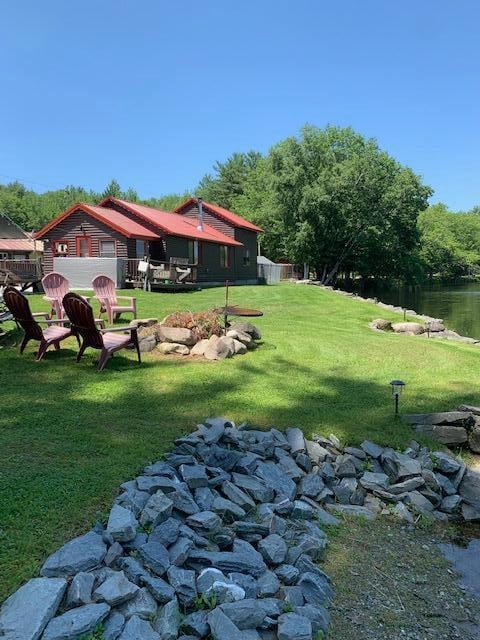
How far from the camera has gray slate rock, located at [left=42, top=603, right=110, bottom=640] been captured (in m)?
2.13

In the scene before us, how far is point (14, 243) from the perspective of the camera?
39219 mm

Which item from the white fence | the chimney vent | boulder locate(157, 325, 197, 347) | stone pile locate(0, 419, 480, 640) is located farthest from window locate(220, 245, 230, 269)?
stone pile locate(0, 419, 480, 640)

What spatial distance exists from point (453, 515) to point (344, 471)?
3.16 feet

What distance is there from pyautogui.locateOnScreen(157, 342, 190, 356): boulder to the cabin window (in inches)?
649

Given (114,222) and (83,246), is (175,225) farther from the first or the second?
(83,246)

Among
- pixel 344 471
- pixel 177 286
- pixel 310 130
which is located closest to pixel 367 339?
pixel 344 471

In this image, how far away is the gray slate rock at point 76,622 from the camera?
2.13 meters

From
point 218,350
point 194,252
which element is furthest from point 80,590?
point 194,252

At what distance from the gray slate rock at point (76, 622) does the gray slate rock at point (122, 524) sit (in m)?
0.50

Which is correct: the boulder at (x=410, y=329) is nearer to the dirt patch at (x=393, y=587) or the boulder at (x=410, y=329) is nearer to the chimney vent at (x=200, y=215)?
the dirt patch at (x=393, y=587)

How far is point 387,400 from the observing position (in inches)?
239

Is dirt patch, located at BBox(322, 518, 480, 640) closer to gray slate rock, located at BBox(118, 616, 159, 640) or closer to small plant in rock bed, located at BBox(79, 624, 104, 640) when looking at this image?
gray slate rock, located at BBox(118, 616, 159, 640)

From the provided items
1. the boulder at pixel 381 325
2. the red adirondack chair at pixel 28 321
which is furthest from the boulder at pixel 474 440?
the boulder at pixel 381 325

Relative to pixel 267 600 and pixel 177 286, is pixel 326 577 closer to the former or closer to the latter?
pixel 267 600
